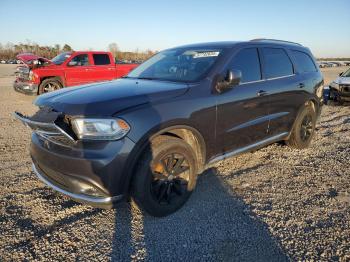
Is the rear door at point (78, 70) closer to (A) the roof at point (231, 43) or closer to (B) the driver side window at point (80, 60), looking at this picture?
(B) the driver side window at point (80, 60)

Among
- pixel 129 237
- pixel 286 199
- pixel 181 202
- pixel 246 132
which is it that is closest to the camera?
pixel 129 237

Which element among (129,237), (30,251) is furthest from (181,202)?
(30,251)

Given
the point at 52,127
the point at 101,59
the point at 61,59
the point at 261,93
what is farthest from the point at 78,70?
the point at 52,127

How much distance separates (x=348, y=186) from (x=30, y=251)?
3814mm

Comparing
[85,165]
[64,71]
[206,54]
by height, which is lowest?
[85,165]

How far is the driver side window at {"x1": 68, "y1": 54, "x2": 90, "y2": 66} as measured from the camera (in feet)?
38.2

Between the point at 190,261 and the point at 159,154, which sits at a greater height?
the point at 159,154

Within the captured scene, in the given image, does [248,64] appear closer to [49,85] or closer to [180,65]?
[180,65]

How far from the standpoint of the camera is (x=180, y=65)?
4078 mm

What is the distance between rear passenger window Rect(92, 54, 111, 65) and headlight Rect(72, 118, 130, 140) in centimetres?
998

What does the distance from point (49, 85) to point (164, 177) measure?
932 cm

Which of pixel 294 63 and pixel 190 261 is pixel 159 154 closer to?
pixel 190 261

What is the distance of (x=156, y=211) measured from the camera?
10.3 ft

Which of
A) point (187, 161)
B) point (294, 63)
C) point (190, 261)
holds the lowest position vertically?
point (190, 261)
